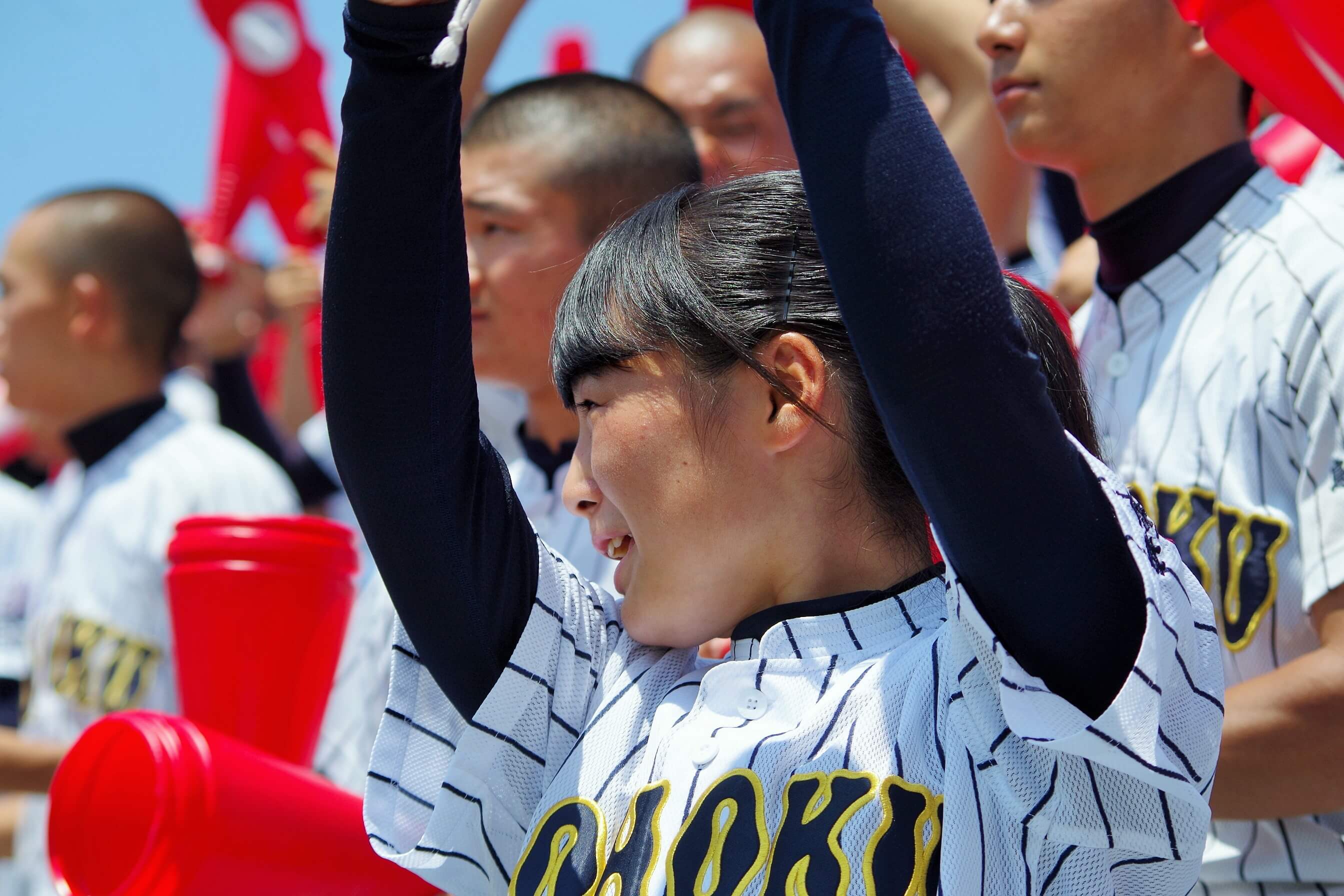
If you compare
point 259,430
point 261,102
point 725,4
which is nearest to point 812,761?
point 725,4

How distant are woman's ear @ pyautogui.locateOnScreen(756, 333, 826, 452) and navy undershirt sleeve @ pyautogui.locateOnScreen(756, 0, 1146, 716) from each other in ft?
0.61

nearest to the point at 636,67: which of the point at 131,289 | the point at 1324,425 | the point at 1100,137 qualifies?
the point at 131,289

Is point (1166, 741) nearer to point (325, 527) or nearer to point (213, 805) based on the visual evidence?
point (213, 805)

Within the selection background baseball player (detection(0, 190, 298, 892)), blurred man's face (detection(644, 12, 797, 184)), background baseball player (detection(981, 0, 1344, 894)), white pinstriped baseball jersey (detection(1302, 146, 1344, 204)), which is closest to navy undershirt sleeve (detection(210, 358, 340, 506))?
background baseball player (detection(0, 190, 298, 892))

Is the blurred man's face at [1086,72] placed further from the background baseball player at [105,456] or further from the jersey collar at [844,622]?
the background baseball player at [105,456]

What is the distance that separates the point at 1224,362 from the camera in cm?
145

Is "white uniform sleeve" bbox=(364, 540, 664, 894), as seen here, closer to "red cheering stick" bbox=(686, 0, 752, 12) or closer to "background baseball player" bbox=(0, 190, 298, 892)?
"background baseball player" bbox=(0, 190, 298, 892)

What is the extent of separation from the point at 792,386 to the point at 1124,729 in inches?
13.4

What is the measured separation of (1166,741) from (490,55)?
51.2 inches

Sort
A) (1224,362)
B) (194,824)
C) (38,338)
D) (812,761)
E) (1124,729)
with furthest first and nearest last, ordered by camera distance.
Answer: (38,338) → (1224,362) → (194,824) → (812,761) → (1124,729)

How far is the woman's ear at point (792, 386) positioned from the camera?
1.00m

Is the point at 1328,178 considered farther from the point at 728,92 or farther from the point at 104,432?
the point at 104,432

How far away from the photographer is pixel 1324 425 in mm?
1330

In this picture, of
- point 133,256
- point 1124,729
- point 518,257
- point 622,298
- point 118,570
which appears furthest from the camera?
point 133,256
